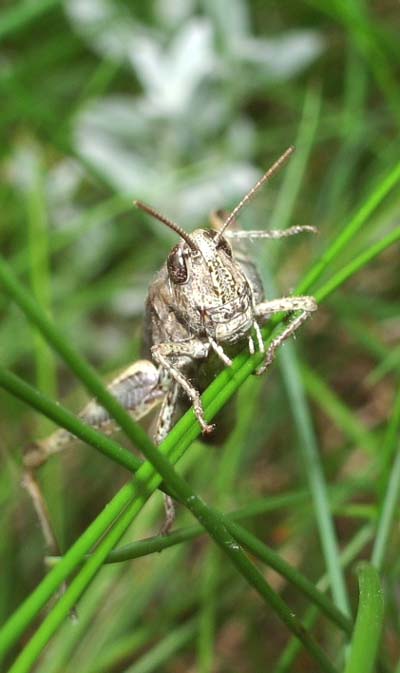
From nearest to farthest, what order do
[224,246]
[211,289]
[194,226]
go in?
[211,289] < [224,246] < [194,226]

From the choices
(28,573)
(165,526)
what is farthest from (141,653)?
(165,526)

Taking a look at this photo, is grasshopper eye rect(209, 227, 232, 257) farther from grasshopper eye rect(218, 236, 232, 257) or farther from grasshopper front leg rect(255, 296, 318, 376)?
grasshopper front leg rect(255, 296, 318, 376)

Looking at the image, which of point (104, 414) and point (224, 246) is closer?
point (224, 246)

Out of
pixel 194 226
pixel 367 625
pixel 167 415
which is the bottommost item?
pixel 367 625

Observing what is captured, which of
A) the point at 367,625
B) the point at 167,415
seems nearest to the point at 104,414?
the point at 167,415

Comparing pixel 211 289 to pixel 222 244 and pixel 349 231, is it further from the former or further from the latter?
pixel 349 231

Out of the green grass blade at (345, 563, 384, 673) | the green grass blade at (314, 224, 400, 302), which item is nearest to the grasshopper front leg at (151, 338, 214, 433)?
the green grass blade at (314, 224, 400, 302)
